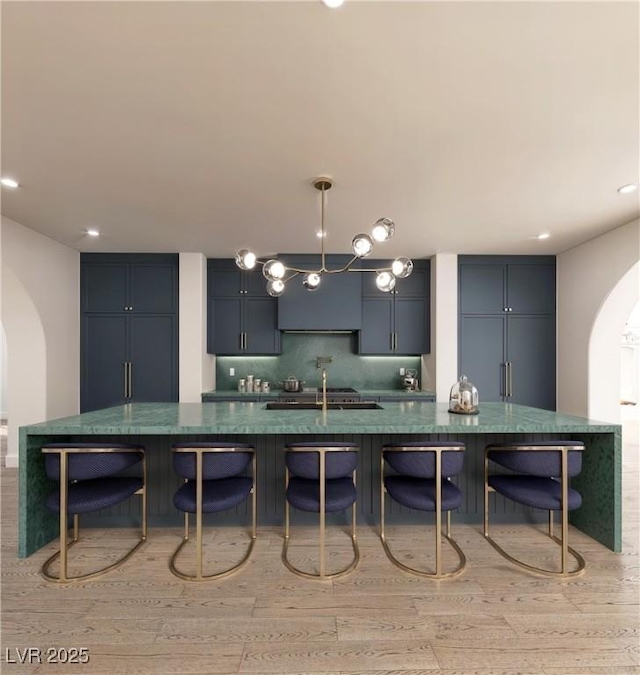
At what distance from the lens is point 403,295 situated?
200 inches

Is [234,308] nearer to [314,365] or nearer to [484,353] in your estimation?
[314,365]

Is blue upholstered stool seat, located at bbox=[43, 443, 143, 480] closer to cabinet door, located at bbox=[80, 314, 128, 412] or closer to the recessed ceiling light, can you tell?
cabinet door, located at bbox=[80, 314, 128, 412]

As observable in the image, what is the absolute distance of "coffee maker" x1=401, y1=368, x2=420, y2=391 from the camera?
5043 mm

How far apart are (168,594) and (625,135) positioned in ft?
12.3

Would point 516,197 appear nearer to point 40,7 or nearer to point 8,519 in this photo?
point 40,7

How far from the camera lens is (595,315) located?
4.16m

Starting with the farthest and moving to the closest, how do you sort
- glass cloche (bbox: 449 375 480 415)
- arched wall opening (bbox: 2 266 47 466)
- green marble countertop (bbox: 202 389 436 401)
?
1. green marble countertop (bbox: 202 389 436 401)
2. arched wall opening (bbox: 2 266 47 466)
3. glass cloche (bbox: 449 375 480 415)

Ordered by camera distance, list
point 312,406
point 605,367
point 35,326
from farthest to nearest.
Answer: point 605,367, point 35,326, point 312,406

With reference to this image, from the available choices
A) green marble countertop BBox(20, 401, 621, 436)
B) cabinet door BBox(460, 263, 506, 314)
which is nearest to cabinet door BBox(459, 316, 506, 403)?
cabinet door BBox(460, 263, 506, 314)

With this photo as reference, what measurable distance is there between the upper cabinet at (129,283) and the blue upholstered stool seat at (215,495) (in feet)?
9.94

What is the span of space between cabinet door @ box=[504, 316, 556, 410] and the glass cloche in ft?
8.43

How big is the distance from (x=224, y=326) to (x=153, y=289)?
102 centimetres

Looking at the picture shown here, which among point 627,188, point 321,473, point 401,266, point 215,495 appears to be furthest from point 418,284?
point 215,495

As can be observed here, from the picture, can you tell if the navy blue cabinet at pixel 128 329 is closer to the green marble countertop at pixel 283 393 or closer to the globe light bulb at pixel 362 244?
the green marble countertop at pixel 283 393
